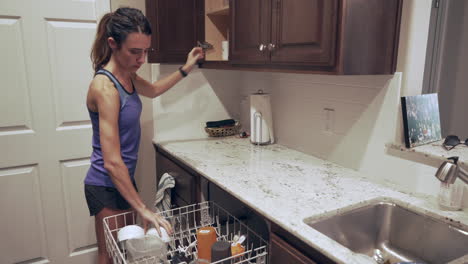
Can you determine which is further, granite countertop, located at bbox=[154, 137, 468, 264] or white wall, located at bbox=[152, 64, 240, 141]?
white wall, located at bbox=[152, 64, 240, 141]

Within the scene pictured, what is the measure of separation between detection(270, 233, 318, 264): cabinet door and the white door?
147 centimetres

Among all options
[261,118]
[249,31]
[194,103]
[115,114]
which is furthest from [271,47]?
[194,103]

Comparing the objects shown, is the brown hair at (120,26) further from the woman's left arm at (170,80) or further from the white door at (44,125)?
the white door at (44,125)

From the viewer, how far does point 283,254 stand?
116 cm

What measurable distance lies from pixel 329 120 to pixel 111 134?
41.5 inches

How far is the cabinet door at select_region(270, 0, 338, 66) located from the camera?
1.27 m

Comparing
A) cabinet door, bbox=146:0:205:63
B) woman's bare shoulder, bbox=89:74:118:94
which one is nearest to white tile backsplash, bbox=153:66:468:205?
cabinet door, bbox=146:0:205:63

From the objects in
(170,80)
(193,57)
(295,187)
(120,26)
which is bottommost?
(295,187)

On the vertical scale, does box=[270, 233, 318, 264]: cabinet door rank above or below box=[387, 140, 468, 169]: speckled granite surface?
below

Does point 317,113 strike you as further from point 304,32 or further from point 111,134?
point 111,134

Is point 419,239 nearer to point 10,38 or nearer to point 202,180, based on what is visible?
point 202,180

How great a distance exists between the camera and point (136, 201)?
4.73 ft

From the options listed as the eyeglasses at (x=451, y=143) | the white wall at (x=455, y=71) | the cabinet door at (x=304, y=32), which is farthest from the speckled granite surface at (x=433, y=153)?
the cabinet door at (x=304, y=32)

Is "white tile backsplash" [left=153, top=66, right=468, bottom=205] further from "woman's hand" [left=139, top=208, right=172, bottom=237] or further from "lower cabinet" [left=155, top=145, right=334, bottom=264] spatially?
"woman's hand" [left=139, top=208, right=172, bottom=237]
